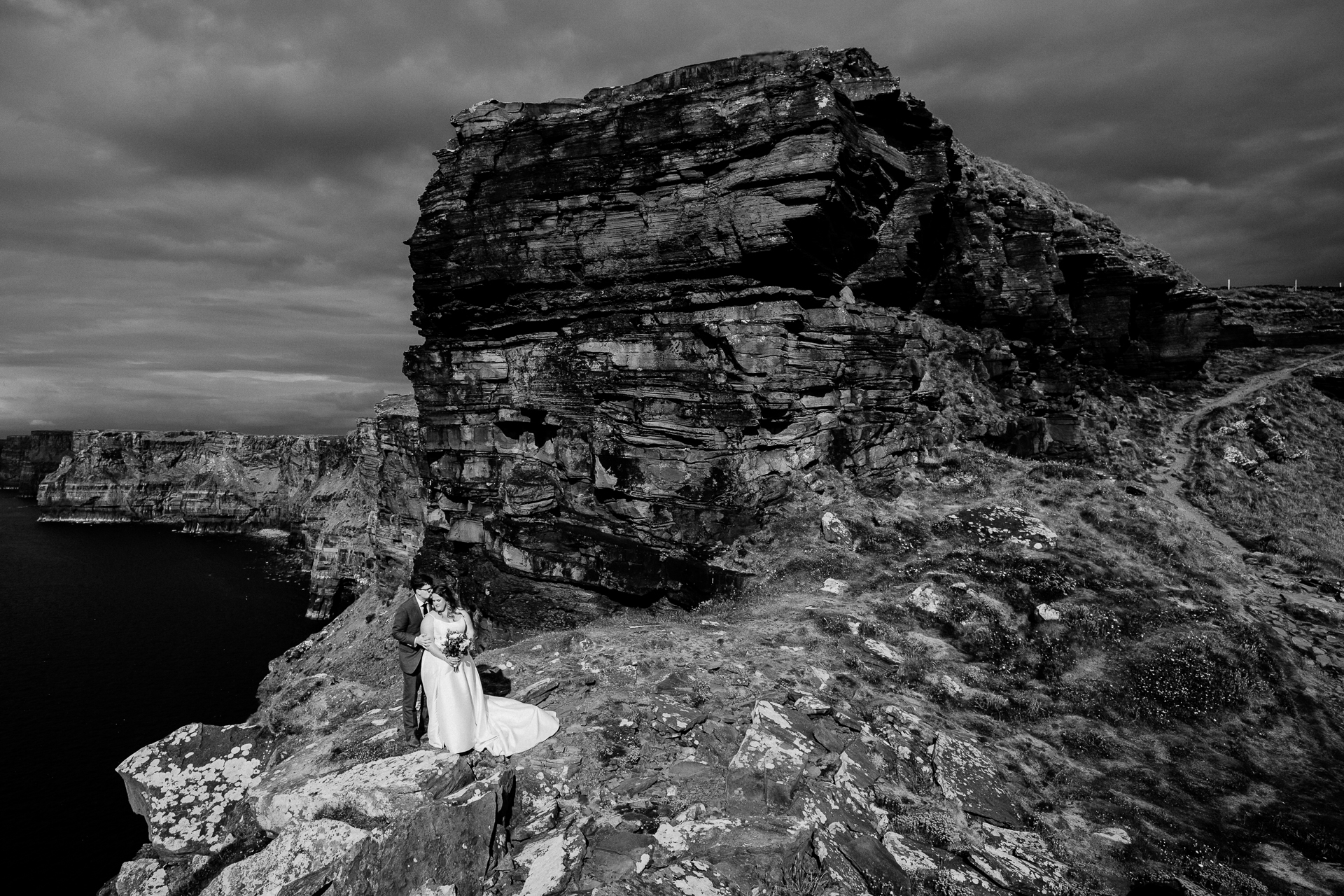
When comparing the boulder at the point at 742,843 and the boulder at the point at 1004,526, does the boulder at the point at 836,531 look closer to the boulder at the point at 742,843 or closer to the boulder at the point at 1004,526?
the boulder at the point at 1004,526

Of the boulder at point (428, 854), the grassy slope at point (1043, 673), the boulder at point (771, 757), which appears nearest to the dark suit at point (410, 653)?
the grassy slope at point (1043, 673)

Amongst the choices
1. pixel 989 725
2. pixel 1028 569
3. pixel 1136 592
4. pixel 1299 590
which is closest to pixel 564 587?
pixel 989 725

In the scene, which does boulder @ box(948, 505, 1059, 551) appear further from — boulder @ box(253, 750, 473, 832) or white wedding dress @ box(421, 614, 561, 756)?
boulder @ box(253, 750, 473, 832)

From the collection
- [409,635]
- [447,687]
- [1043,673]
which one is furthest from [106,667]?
[1043,673]

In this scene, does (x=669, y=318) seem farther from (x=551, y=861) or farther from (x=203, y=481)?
(x=203, y=481)

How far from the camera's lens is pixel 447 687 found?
1006 centimetres

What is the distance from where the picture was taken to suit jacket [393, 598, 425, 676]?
1037 cm

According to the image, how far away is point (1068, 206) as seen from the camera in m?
46.2

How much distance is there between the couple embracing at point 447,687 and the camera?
10070 millimetres

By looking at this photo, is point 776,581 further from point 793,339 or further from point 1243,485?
point 1243,485

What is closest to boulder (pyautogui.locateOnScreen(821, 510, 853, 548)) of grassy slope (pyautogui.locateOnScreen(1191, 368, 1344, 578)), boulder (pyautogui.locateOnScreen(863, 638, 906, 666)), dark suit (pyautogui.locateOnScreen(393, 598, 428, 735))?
boulder (pyautogui.locateOnScreen(863, 638, 906, 666))

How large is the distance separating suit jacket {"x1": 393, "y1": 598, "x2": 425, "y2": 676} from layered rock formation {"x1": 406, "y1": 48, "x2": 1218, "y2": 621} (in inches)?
430

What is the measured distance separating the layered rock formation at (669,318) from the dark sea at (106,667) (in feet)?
95.1

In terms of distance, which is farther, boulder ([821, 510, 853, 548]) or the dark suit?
boulder ([821, 510, 853, 548])
